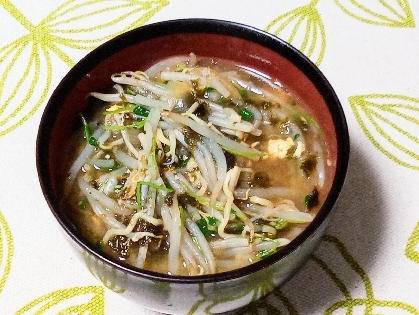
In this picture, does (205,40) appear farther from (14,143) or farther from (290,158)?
(14,143)

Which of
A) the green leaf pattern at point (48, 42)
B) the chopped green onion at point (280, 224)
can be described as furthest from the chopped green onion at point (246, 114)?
the green leaf pattern at point (48, 42)

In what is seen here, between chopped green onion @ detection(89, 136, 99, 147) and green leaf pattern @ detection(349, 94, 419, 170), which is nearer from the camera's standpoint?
chopped green onion @ detection(89, 136, 99, 147)

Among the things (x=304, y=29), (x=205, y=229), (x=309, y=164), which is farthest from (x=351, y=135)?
(x=205, y=229)

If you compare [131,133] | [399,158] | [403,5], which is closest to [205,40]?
[131,133]

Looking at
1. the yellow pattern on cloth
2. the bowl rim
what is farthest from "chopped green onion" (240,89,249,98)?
the yellow pattern on cloth

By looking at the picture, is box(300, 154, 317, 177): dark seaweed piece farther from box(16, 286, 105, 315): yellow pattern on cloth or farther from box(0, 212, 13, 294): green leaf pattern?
box(0, 212, 13, 294): green leaf pattern

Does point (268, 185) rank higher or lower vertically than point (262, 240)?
higher

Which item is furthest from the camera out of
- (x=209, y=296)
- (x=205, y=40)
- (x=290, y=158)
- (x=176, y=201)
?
(x=205, y=40)
